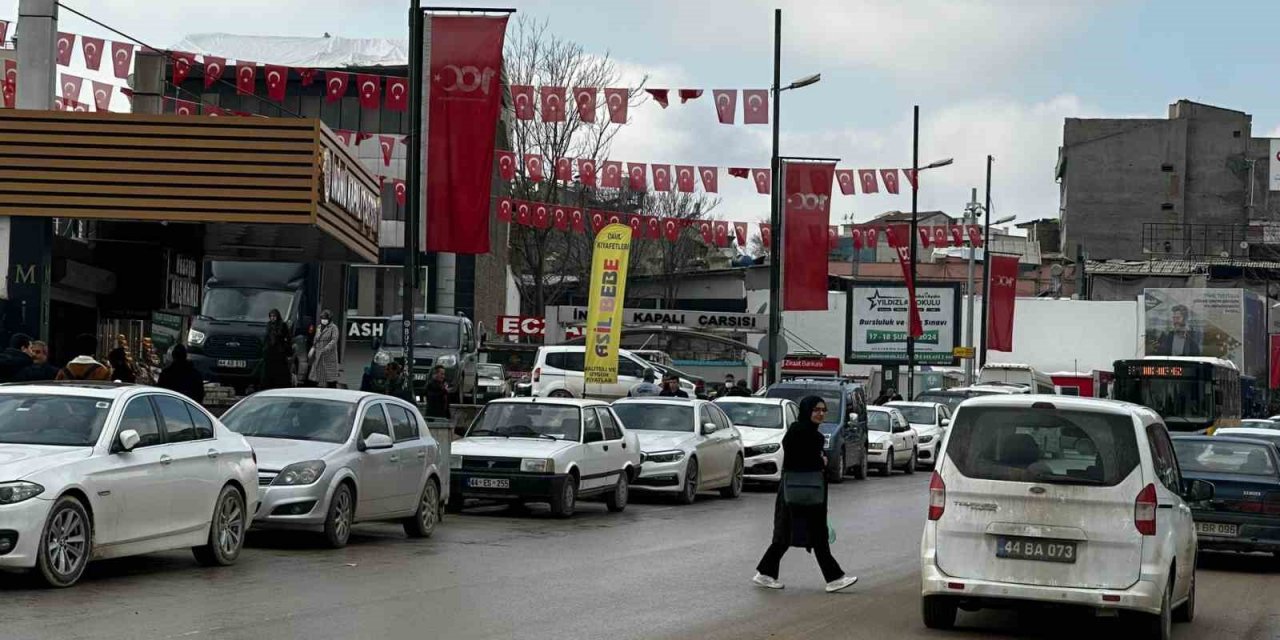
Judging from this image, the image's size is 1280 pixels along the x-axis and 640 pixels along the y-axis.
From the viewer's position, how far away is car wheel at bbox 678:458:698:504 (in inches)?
982

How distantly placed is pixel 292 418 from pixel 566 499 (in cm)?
533

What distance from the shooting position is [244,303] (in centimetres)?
3641

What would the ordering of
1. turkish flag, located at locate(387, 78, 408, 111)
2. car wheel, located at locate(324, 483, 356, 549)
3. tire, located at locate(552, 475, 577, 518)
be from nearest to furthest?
1. car wheel, located at locate(324, 483, 356, 549)
2. tire, located at locate(552, 475, 577, 518)
3. turkish flag, located at locate(387, 78, 408, 111)

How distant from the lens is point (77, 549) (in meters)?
11.8

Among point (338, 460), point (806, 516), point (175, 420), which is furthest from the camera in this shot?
point (338, 460)

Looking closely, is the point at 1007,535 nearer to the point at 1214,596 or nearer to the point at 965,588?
the point at 965,588

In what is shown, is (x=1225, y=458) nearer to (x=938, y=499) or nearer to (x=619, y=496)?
(x=619, y=496)

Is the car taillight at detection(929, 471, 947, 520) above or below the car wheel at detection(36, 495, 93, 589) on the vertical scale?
above

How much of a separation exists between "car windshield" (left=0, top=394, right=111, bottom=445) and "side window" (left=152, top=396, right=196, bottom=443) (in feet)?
2.04

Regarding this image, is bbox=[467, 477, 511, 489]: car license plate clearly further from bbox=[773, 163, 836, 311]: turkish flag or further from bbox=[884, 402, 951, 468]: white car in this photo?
bbox=[884, 402, 951, 468]: white car

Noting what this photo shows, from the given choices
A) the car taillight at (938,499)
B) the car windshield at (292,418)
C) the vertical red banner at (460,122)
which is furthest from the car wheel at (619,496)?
the car taillight at (938,499)

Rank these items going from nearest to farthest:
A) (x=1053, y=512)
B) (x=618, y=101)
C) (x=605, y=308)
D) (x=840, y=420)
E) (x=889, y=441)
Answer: (x=1053, y=512) → (x=840, y=420) → (x=605, y=308) → (x=618, y=101) → (x=889, y=441)

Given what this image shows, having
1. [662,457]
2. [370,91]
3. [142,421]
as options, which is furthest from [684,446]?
[142,421]

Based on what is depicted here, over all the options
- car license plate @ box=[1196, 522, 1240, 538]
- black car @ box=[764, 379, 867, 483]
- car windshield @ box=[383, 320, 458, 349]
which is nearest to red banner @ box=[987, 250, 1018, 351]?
→ car windshield @ box=[383, 320, 458, 349]
